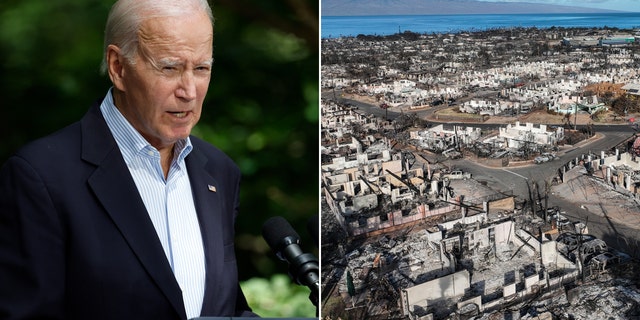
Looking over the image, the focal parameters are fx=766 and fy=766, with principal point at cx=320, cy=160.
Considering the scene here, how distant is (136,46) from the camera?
1.72 metres

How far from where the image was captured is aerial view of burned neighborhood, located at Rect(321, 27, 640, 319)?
283 centimetres

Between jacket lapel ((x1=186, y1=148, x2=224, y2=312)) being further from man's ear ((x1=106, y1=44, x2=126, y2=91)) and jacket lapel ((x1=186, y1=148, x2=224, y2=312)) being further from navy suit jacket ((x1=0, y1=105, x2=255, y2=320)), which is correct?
man's ear ((x1=106, y1=44, x2=126, y2=91))

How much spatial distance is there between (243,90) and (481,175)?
1.06 m

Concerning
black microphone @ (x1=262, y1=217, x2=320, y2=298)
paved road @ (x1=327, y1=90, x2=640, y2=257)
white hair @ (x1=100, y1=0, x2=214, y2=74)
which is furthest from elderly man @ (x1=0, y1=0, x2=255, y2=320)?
paved road @ (x1=327, y1=90, x2=640, y2=257)

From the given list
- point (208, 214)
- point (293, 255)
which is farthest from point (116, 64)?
point (293, 255)

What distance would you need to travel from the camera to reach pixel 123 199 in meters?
1.77

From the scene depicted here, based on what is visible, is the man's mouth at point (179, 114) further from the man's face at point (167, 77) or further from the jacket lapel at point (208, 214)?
the jacket lapel at point (208, 214)

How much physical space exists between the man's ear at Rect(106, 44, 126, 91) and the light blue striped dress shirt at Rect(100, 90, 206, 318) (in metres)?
0.09

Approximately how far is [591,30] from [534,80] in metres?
0.27

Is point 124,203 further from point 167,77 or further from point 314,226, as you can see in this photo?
point 314,226

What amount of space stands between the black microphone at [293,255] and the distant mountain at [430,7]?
1.25m

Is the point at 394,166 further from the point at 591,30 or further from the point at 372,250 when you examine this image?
the point at 591,30

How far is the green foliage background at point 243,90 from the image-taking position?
10.0ft

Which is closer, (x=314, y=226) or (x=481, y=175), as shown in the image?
(x=314, y=226)
